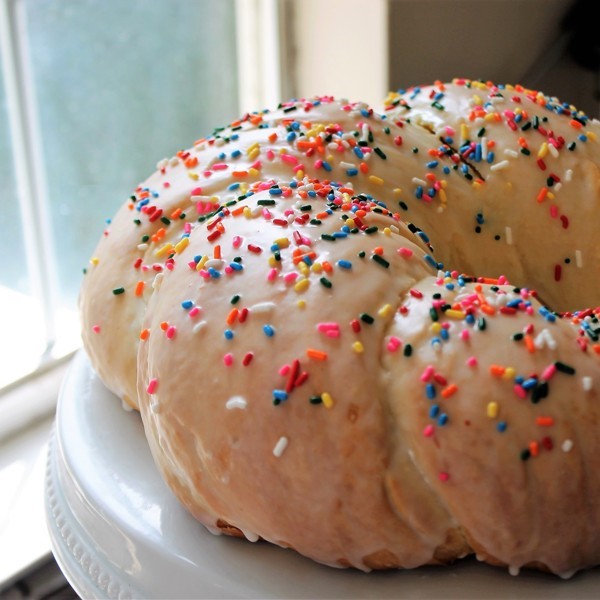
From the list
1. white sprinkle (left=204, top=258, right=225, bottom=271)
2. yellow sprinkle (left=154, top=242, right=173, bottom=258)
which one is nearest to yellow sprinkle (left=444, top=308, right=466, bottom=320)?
white sprinkle (left=204, top=258, right=225, bottom=271)

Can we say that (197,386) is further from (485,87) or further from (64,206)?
(64,206)

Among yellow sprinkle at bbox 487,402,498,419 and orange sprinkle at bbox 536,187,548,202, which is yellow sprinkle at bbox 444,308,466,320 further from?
orange sprinkle at bbox 536,187,548,202

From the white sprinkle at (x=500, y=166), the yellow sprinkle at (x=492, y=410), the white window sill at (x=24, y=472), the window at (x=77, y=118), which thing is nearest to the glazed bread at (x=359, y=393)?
the yellow sprinkle at (x=492, y=410)

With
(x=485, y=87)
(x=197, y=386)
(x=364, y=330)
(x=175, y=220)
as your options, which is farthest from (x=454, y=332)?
(x=485, y=87)

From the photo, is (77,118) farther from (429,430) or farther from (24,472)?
(429,430)

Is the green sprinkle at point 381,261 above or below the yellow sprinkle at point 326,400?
above

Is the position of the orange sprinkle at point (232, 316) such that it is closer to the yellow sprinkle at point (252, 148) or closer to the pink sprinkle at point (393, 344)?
the pink sprinkle at point (393, 344)
